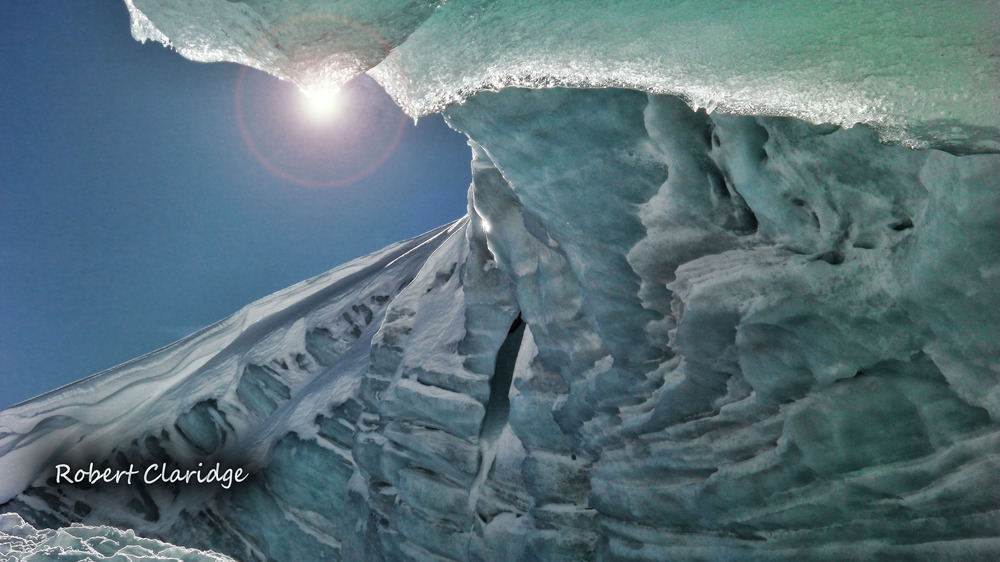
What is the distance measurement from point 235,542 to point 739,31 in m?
9.77

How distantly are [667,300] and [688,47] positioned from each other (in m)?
2.75

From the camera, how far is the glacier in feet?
6.84

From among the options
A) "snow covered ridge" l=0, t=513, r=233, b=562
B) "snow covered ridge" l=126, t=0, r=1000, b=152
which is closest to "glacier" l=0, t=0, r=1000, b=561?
"snow covered ridge" l=126, t=0, r=1000, b=152

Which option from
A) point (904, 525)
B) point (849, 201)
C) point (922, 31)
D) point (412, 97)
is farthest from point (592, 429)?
point (922, 31)

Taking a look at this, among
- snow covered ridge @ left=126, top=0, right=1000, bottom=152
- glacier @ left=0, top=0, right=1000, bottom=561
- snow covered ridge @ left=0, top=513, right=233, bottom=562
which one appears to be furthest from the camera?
snow covered ridge @ left=0, top=513, right=233, bottom=562

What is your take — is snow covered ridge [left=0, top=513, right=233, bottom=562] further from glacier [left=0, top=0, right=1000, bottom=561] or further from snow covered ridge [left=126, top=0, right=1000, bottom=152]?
snow covered ridge [left=126, top=0, right=1000, bottom=152]

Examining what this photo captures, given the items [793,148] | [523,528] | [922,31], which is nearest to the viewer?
[922,31]

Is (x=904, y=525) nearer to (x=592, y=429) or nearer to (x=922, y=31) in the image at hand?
(x=592, y=429)

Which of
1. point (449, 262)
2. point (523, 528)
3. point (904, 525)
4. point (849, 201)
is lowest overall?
point (904, 525)

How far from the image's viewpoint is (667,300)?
15.4ft

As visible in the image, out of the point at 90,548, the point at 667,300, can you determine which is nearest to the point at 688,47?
the point at 667,300

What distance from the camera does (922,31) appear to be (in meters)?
1.97

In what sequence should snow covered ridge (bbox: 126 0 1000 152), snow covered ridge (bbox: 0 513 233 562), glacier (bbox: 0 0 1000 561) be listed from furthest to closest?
snow covered ridge (bbox: 0 513 233 562), glacier (bbox: 0 0 1000 561), snow covered ridge (bbox: 126 0 1000 152)

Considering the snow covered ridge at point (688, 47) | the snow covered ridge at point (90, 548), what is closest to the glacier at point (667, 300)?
the snow covered ridge at point (688, 47)
